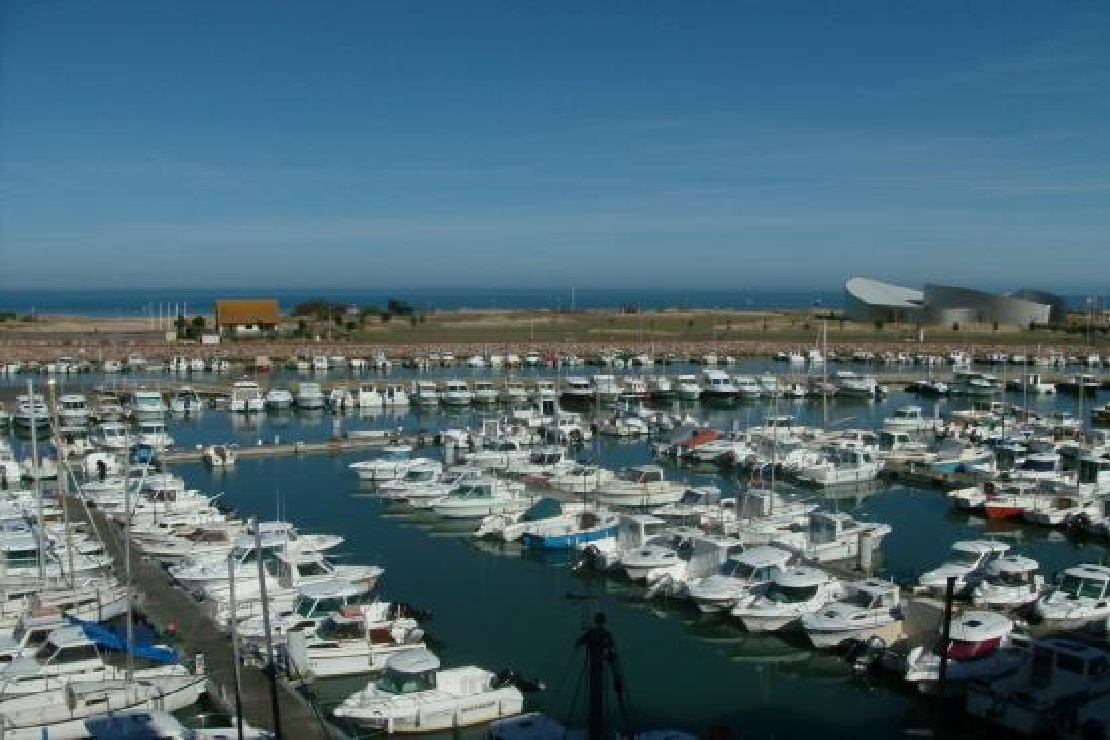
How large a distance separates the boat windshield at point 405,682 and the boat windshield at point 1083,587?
10.4 m

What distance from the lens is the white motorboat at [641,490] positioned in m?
27.0

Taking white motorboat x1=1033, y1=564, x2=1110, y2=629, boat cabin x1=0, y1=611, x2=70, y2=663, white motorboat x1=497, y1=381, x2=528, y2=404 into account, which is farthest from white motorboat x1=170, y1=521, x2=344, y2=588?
white motorboat x1=497, y1=381, x2=528, y2=404

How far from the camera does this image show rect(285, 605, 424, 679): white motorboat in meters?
15.5

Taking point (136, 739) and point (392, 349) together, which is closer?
point (136, 739)

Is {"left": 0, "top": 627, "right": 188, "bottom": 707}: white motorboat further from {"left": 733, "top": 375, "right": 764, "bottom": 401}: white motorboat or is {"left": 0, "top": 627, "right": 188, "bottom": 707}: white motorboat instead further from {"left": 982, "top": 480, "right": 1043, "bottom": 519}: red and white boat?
{"left": 733, "top": 375, "right": 764, "bottom": 401}: white motorboat

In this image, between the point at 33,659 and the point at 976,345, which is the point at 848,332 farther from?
the point at 33,659

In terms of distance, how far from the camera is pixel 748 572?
18578 mm

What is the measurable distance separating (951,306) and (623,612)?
7487 cm

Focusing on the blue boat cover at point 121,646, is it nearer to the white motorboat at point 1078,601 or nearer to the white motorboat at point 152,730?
the white motorboat at point 152,730

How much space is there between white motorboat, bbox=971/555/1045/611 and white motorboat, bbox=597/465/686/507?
30.5 feet

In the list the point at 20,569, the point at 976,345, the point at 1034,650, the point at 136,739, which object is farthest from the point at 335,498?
the point at 976,345

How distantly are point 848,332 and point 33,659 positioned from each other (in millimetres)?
74498

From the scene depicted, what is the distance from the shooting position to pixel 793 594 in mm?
17453

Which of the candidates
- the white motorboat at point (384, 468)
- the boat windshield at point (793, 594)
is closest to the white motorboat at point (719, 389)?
the white motorboat at point (384, 468)
